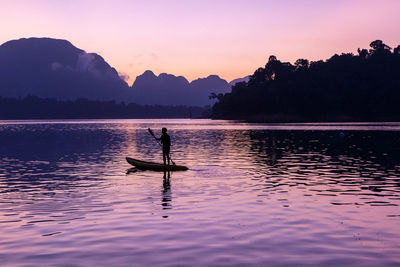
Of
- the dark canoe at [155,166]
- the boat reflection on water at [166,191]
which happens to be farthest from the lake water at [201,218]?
the dark canoe at [155,166]

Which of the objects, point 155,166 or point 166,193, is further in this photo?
point 155,166

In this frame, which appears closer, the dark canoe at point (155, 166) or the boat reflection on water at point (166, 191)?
the boat reflection on water at point (166, 191)

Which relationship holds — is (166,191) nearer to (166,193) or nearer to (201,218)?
(166,193)

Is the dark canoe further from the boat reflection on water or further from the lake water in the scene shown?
the lake water

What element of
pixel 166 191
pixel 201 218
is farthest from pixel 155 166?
pixel 201 218

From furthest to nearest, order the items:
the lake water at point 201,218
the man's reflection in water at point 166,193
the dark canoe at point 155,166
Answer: the dark canoe at point 155,166 → the man's reflection in water at point 166,193 → the lake water at point 201,218

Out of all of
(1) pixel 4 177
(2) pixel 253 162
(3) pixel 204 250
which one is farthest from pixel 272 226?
(2) pixel 253 162

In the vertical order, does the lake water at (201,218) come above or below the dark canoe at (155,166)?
below

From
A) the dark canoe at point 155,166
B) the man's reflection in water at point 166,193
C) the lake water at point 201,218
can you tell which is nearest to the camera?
the lake water at point 201,218

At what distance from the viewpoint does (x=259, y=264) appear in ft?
38.8

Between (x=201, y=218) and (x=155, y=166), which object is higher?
(x=155, y=166)

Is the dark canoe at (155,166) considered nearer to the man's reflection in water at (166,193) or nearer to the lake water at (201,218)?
the lake water at (201,218)

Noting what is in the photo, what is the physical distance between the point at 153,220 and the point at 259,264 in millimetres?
6070

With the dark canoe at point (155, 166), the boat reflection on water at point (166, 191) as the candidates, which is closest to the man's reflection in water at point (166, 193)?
the boat reflection on water at point (166, 191)
